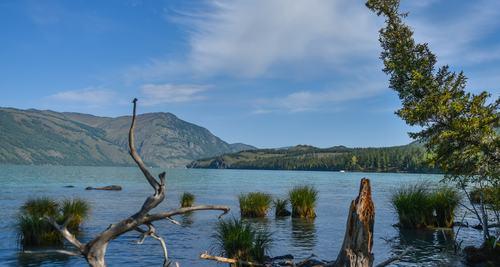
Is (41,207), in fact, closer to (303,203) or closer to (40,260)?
(40,260)

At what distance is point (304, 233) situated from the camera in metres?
30.7

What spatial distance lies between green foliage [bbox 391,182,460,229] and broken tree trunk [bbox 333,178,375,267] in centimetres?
2046

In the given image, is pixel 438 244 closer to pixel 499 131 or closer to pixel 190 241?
pixel 499 131

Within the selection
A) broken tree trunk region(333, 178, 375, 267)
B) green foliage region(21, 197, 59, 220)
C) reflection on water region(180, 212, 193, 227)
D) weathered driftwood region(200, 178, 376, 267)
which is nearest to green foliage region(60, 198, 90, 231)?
green foliage region(21, 197, 59, 220)

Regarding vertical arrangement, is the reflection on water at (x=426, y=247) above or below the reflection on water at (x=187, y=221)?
above

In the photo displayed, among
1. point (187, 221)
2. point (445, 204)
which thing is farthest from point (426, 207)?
point (187, 221)

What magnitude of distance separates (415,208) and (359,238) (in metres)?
21.9

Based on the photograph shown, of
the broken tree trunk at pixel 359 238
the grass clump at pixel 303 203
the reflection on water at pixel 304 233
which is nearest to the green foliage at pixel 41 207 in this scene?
the reflection on water at pixel 304 233

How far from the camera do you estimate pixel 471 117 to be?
18.9m

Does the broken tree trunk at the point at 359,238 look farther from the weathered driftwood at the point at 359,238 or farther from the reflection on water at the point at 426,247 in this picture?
the reflection on water at the point at 426,247

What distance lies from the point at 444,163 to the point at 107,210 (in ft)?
112

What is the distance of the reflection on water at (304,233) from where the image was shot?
26.2 m

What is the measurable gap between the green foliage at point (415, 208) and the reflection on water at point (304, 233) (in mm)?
6136

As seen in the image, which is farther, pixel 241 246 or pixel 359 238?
pixel 241 246
